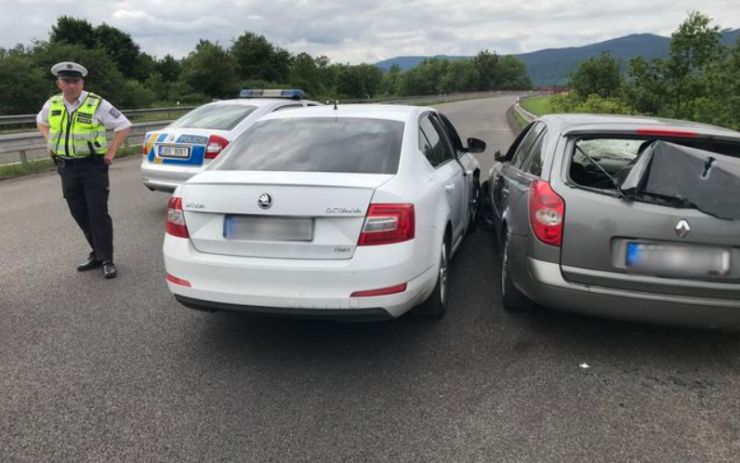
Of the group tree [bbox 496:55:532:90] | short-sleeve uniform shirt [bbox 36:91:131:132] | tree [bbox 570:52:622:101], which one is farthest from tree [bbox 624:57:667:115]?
tree [bbox 496:55:532:90]

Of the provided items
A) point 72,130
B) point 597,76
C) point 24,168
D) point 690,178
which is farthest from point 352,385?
point 597,76

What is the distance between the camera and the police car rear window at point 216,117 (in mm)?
8102

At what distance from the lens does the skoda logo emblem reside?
11.0ft

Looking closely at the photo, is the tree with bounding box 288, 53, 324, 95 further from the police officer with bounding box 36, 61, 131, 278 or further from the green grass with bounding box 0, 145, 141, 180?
the police officer with bounding box 36, 61, 131, 278

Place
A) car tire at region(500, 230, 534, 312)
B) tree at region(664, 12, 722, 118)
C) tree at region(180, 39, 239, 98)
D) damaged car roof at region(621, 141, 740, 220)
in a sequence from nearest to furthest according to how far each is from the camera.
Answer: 1. damaged car roof at region(621, 141, 740, 220)
2. car tire at region(500, 230, 534, 312)
3. tree at region(664, 12, 722, 118)
4. tree at region(180, 39, 239, 98)

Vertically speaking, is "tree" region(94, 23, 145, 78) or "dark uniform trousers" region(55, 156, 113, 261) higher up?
"tree" region(94, 23, 145, 78)

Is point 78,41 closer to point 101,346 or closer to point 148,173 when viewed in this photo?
point 148,173

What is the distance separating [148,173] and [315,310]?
17.9 ft

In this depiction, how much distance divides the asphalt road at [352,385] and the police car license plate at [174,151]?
3.12 m

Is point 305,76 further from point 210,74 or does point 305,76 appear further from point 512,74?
point 512,74

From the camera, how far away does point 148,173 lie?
309 inches

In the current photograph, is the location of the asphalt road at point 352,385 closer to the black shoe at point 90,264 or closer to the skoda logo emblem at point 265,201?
the black shoe at point 90,264

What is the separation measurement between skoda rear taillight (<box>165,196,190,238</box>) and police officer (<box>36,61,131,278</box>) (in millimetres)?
1990

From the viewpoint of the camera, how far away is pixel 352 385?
334 cm
